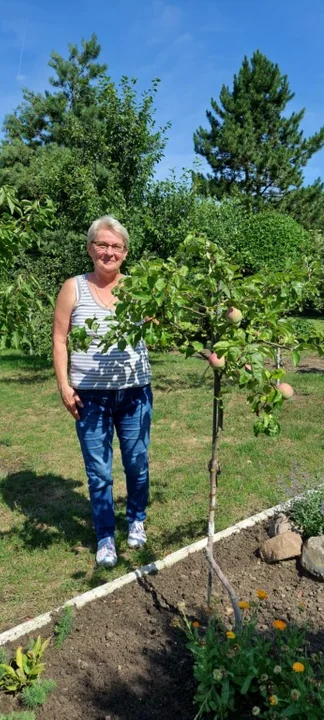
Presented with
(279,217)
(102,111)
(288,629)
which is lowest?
(288,629)

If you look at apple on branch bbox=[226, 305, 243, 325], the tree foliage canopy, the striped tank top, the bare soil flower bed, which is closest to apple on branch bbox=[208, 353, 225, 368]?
apple on branch bbox=[226, 305, 243, 325]

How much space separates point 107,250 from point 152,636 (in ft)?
5.85

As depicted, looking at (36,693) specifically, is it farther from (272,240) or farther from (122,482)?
(272,240)

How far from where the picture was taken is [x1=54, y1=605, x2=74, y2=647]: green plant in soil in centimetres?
219

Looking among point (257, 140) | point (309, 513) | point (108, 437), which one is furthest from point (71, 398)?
point (257, 140)

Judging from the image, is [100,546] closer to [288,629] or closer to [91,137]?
[288,629]

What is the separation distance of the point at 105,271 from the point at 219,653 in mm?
1771

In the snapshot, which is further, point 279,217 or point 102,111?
point 279,217

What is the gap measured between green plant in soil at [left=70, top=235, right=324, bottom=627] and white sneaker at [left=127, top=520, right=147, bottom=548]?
102 centimetres

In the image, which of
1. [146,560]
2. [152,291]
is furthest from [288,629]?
[152,291]

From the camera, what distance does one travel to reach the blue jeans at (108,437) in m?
2.80

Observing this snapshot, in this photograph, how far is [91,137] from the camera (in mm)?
7613

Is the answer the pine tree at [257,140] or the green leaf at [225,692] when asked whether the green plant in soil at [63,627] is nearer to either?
the green leaf at [225,692]

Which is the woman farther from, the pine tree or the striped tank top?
the pine tree
